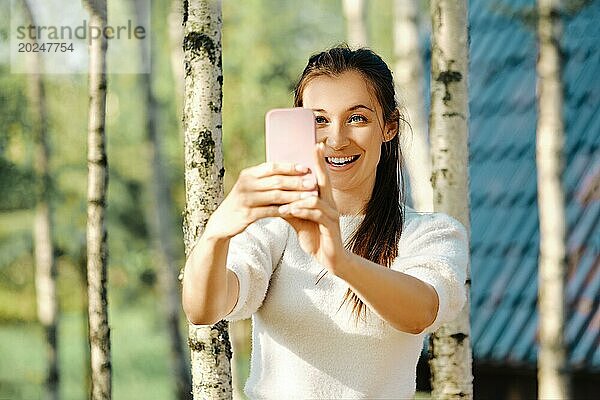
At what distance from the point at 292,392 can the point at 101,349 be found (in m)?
2.50

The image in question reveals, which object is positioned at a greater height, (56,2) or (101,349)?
(56,2)

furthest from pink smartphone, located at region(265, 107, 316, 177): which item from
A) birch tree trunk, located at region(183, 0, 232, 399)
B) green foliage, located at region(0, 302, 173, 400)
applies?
green foliage, located at region(0, 302, 173, 400)

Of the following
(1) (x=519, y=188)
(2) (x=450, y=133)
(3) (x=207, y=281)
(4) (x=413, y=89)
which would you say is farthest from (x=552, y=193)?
(3) (x=207, y=281)

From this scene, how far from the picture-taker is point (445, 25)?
404 cm

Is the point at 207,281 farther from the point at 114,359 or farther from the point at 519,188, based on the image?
the point at 114,359

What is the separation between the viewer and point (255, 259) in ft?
7.39

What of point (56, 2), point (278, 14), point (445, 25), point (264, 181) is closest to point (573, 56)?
point (445, 25)

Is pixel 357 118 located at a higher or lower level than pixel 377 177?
higher

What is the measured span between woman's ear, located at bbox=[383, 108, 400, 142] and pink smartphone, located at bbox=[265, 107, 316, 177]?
434 mm

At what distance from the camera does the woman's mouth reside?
2236mm

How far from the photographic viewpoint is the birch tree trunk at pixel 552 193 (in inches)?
228

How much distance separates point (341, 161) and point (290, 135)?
31 cm

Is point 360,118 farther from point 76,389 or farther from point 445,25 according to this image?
point 76,389

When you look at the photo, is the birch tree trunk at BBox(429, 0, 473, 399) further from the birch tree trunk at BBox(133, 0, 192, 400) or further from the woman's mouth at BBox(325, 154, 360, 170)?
the birch tree trunk at BBox(133, 0, 192, 400)
